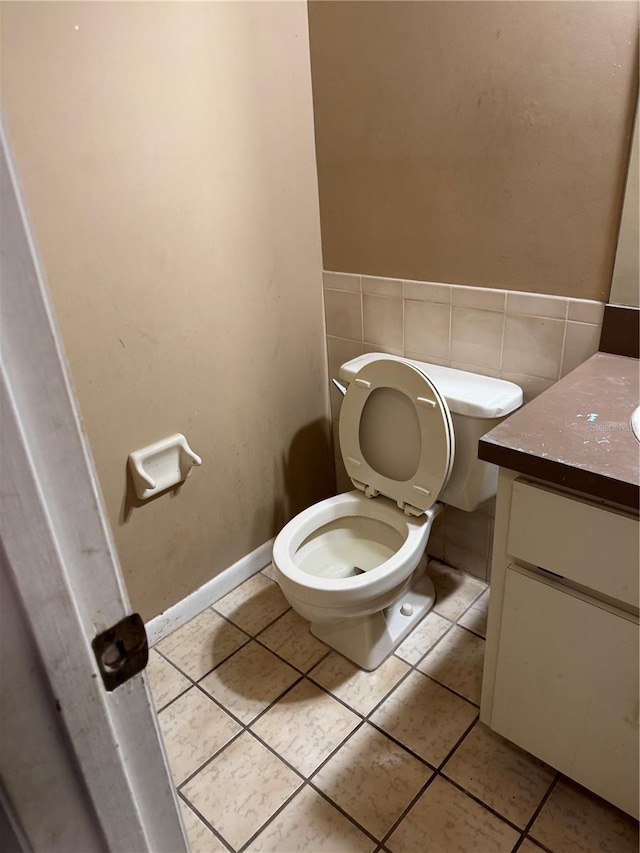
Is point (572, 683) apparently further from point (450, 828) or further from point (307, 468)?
point (307, 468)

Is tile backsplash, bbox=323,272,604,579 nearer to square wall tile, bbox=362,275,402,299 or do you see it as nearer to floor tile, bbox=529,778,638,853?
square wall tile, bbox=362,275,402,299

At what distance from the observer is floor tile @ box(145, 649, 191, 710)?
1.58m

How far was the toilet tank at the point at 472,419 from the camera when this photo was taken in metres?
1.46

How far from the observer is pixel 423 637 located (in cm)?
171

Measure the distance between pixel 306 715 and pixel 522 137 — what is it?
1509 mm

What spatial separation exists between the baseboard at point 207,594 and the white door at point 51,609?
4.16 ft

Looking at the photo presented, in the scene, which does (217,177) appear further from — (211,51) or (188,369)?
(188,369)

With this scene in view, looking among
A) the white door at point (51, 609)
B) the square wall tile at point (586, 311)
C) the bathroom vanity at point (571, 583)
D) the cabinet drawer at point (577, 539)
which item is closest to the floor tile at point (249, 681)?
the bathroom vanity at point (571, 583)

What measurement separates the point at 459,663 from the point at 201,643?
2.45 feet

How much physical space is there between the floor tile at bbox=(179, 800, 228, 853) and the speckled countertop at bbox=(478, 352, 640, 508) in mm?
985

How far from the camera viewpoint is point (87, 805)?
18.5 inches

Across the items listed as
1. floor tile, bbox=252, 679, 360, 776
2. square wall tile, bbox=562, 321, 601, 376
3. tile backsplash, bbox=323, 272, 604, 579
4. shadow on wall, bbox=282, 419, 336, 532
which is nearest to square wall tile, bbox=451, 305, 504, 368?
tile backsplash, bbox=323, 272, 604, 579

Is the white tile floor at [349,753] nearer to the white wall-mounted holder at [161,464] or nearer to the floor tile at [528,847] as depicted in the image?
the floor tile at [528,847]

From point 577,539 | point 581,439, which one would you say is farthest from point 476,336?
point 577,539
